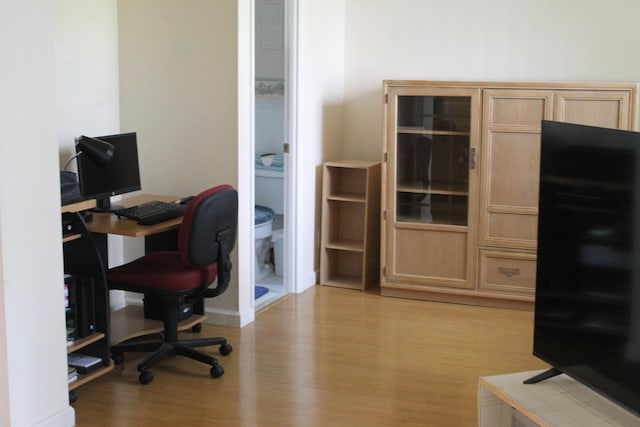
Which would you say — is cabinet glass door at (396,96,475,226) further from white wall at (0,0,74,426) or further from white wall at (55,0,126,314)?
white wall at (0,0,74,426)

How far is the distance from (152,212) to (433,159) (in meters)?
2.00

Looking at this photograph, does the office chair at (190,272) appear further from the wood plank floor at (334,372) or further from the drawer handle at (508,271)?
the drawer handle at (508,271)

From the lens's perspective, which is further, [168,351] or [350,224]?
[350,224]

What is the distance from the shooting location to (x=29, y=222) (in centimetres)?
322

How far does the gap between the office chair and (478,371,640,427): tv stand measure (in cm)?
152

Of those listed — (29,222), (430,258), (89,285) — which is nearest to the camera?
(29,222)

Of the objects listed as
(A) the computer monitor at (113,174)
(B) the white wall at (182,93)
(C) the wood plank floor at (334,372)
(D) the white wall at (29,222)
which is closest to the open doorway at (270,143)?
(C) the wood plank floor at (334,372)

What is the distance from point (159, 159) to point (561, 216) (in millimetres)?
2736

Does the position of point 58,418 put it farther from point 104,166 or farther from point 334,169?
point 334,169

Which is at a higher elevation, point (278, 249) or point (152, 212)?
point (152, 212)

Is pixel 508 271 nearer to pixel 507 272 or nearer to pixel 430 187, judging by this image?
pixel 507 272

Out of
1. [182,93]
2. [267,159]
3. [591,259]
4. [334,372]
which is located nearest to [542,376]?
[591,259]

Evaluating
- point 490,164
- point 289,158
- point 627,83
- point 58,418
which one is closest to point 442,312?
point 490,164

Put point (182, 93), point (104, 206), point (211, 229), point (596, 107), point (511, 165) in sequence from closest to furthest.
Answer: point (211, 229), point (104, 206), point (182, 93), point (596, 107), point (511, 165)
